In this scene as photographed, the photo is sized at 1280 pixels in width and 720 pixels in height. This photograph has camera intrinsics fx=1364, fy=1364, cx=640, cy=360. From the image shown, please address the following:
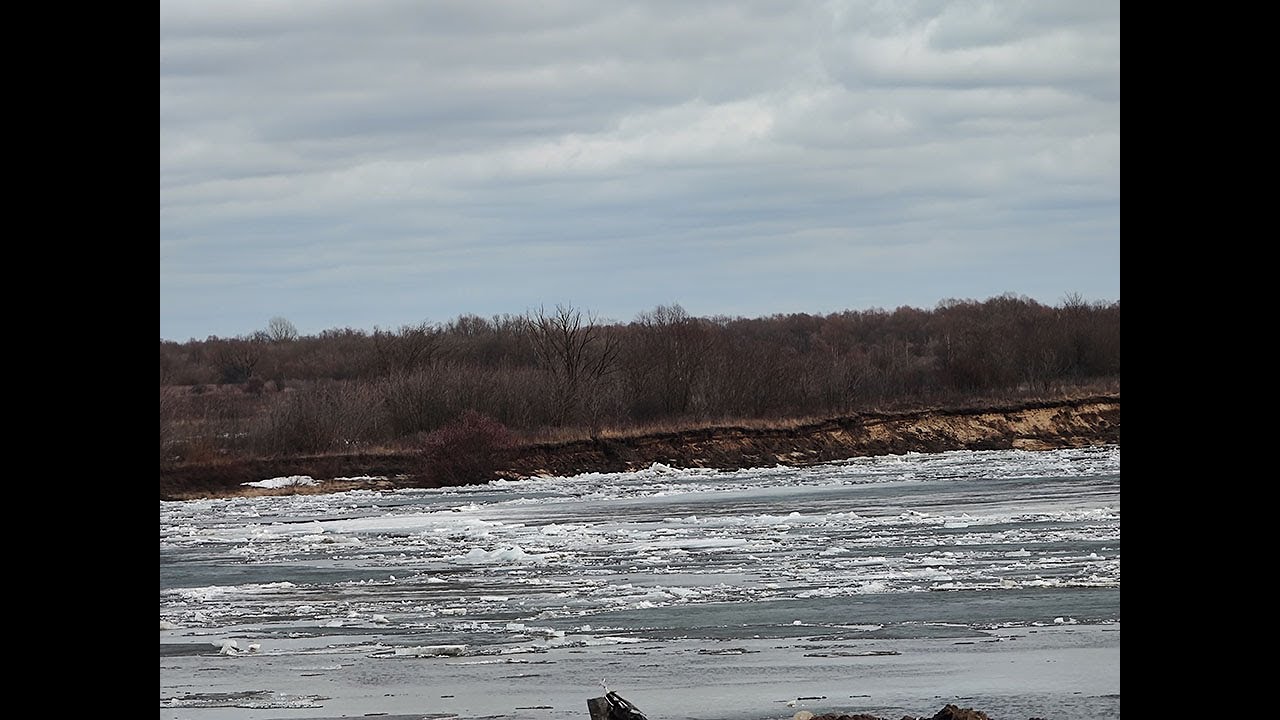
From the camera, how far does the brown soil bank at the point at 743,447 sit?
45250mm

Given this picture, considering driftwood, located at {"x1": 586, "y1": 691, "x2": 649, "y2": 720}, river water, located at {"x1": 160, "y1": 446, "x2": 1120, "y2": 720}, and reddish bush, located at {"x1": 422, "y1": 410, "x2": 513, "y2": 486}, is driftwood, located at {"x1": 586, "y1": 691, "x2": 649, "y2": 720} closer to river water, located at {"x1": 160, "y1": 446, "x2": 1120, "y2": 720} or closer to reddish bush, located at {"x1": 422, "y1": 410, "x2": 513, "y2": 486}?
river water, located at {"x1": 160, "y1": 446, "x2": 1120, "y2": 720}

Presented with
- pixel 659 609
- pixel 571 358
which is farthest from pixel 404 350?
pixel 659 609

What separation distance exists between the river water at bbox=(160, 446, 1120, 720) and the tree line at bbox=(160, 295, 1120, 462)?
17.8 metres

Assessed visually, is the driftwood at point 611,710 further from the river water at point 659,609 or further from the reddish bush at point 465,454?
the reddish bush at point 465,454

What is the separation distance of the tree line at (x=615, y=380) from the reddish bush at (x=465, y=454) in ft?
17.0

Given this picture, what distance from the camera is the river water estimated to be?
39.3ft

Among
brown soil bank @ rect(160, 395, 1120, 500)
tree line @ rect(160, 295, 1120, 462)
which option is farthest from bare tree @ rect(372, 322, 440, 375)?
brown soil bank @ rect(160, 395, 1120, 500)

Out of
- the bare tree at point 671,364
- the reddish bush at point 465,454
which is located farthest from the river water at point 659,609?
the bare tree at point 671,364

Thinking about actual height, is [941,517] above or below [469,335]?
below
